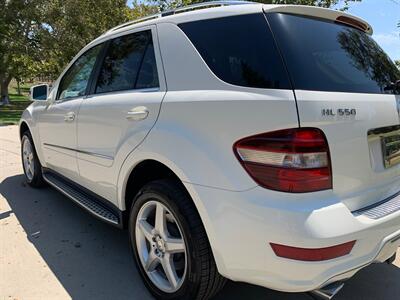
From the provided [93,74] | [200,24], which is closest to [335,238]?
[200,24]

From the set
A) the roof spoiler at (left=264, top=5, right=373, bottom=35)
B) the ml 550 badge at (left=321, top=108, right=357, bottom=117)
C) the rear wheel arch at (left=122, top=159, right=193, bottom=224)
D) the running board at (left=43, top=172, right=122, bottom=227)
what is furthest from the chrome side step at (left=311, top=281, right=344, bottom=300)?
the running board at (left=43, top=172, right=122, bottom=227)

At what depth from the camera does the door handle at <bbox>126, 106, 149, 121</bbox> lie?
281 centimetres

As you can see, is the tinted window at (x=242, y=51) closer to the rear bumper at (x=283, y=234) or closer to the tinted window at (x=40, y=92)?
the rear bumper at (x=283, y=234)

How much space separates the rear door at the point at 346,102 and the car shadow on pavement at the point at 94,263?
911 mm

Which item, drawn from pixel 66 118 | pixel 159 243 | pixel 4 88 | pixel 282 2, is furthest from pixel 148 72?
pixel 4 88

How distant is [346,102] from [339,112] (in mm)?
101

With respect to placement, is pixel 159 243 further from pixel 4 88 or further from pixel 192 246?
pixel 4 88

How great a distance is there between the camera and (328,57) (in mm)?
2428

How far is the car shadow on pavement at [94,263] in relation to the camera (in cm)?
298

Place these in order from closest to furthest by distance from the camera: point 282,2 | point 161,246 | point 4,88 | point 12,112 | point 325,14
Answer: point 325,14 < point 161,246 < point 282,2 < point 12,112 < point 4,88

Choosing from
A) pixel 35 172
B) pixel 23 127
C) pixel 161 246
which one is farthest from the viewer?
pixel 23 127

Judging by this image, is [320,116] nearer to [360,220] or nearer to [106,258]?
[360,220]

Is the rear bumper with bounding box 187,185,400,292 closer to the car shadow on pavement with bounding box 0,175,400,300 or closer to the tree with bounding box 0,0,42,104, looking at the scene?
the car shadow on pavement with bounding box 0,175,400,300

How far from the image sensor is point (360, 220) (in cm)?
219
